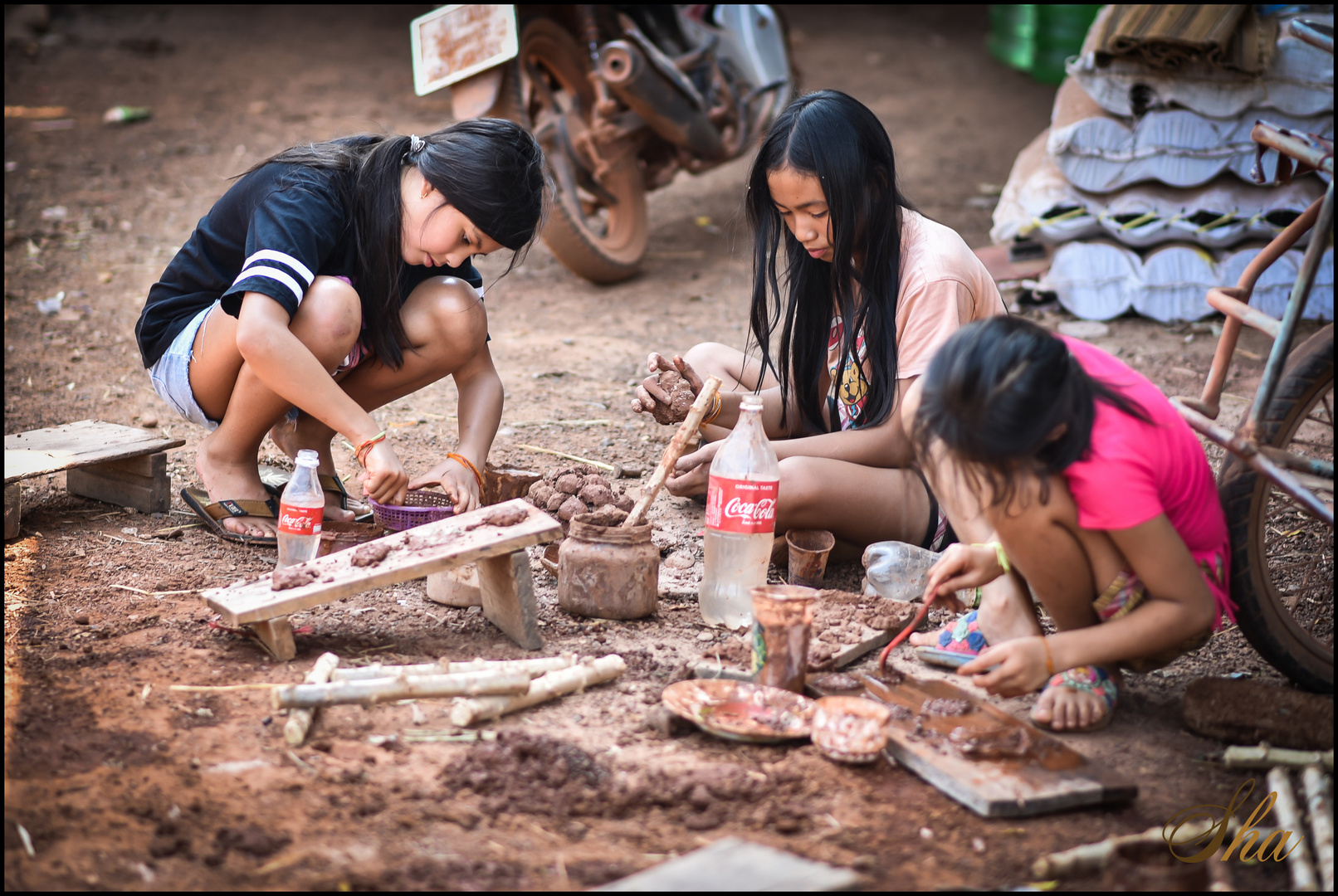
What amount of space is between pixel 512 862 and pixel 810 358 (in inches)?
69.5

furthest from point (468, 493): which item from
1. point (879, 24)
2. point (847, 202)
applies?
point (879, 24)

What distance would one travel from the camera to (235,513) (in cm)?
310

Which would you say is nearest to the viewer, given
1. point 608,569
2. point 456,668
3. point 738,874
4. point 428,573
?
point 738,874

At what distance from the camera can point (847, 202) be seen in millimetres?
2695

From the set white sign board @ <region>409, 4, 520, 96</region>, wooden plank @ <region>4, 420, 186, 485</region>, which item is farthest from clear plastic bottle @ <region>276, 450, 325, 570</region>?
white sign board @ <region>409, 4, 520, 96</region>

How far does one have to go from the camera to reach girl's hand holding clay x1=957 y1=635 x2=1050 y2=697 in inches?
81.4

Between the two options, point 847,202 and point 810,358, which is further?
point 810,358

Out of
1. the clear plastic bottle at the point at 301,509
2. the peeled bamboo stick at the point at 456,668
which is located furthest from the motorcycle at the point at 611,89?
the peeled bamboo stick at the point at 456,668

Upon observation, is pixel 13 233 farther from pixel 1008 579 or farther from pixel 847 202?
pixel 1008 579

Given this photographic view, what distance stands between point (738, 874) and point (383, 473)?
1.47 meters

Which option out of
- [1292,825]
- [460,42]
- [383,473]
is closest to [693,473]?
[383,473]

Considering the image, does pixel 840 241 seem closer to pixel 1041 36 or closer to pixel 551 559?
pixel 551 559

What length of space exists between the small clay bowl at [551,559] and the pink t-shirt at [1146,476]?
4.52ft

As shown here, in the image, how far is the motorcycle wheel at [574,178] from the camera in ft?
16.9
